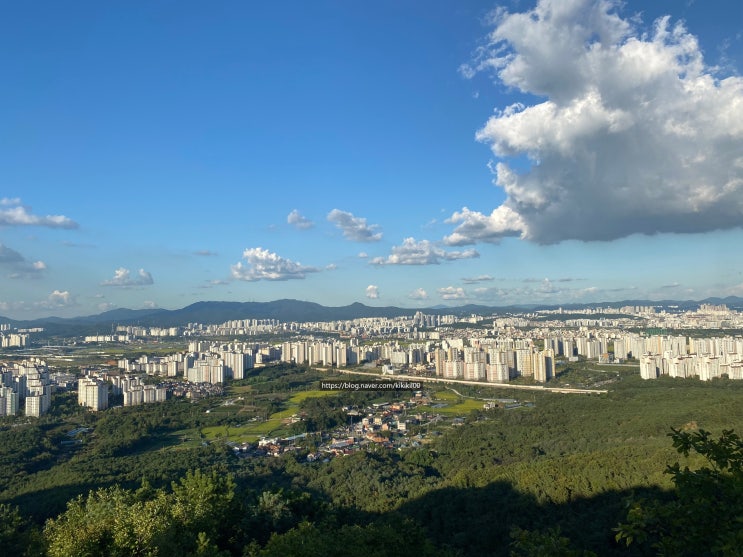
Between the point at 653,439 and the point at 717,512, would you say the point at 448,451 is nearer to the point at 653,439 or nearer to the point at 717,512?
the point at 653,439

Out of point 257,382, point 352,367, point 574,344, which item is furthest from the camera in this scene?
point 574,344

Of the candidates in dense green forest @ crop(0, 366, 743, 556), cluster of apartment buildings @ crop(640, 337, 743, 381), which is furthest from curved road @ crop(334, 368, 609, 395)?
cluster of apartment buildings @ crop(640, 337, 743, 381)

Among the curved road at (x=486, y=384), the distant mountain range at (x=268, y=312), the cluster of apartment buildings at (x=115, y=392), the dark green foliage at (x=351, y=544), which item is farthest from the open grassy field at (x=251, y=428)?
the distant mountain range at (x=268, y=312)

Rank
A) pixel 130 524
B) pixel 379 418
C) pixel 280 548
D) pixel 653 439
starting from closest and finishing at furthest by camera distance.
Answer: pixel 280 548, pixel 130 524, pixel 653 439, pixel 379 418

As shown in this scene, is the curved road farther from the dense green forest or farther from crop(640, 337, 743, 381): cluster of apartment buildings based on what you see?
crop(640, 337, 743, 381): cluster of apartment buildings

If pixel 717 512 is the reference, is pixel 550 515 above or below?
below

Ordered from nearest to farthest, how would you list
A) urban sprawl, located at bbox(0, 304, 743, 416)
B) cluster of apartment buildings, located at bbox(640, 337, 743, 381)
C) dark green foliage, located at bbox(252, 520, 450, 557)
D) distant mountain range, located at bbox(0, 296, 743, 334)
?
dark green foliage, located at bbox(252, 520, 450, 557), urban sprawl, located at bbox(0, 304, 743, 416), cluster of apartment buildings, located at bbox(640, 337, 743, 381), distant mountain range, located at bbox(0, 296, 743, 334)

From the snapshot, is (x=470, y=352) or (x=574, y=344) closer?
(x=470, y=352)

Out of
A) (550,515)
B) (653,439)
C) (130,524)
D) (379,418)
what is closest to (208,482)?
(130,524)
